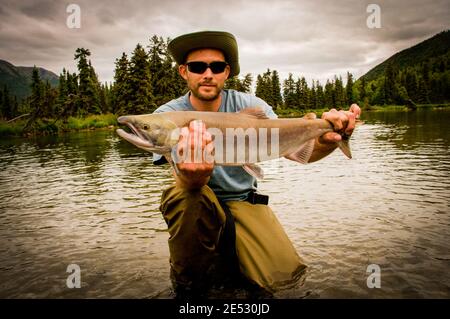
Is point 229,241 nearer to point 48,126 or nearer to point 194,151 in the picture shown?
point 194,151

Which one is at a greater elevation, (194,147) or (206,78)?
(206,78)

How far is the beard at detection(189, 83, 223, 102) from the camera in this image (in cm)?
416

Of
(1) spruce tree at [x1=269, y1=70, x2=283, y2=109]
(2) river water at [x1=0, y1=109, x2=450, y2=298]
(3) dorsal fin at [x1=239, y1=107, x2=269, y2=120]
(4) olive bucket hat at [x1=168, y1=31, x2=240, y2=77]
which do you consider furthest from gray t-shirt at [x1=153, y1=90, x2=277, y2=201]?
(1) spruce tree at [x1=269, y1=70, x2=283, y2=109]

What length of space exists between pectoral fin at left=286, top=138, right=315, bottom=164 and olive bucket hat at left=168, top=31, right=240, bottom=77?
4.99ft

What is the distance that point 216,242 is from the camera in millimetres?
3682

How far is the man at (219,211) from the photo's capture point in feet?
11.5

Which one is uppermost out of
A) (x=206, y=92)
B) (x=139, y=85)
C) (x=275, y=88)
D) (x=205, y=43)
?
(x=275, y=88)

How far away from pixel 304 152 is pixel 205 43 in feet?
5.89

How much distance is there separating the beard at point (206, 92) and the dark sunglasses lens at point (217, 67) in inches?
7.7

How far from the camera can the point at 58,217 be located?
762cm

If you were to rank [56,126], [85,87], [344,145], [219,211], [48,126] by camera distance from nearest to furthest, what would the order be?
[219,211], [344,145], [48,126], [56,126], [85,87]

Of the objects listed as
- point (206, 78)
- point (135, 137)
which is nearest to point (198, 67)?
point (206, 78)

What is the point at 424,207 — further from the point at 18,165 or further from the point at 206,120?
the point at 18,165

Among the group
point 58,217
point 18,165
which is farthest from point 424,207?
point 18,165
